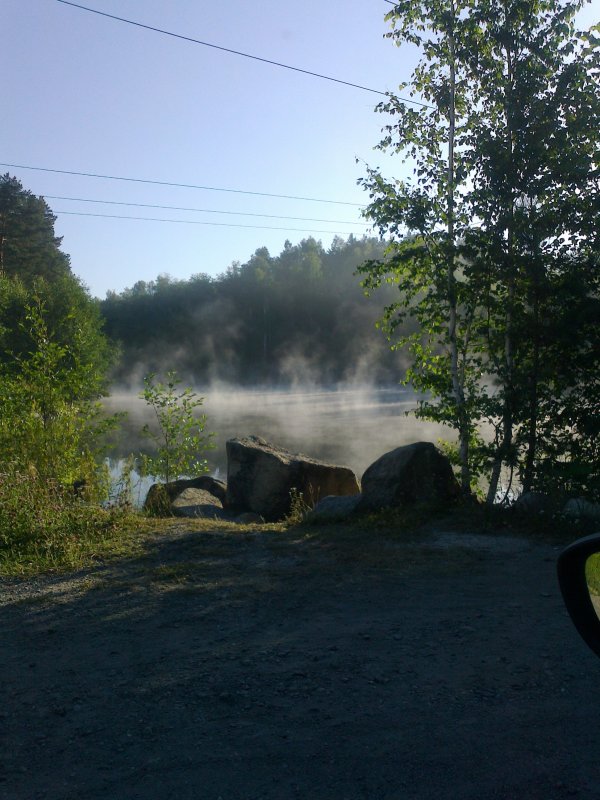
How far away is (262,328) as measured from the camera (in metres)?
80.0

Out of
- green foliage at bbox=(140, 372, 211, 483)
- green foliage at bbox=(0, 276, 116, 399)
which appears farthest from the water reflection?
green foliage at bbox=(0, 276, 116, 399)

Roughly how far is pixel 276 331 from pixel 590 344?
69.9 metres

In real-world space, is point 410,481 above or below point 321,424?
above

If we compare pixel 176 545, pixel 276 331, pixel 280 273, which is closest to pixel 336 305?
pixel 276 331

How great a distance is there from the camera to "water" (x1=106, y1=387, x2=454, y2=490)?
26.4 meters

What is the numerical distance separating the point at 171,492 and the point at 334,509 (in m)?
5.33

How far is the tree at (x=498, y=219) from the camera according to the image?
1019cm

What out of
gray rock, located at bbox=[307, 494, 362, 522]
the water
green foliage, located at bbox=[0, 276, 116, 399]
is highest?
green foliage, located at bbox=[0, 276, 116, 399]

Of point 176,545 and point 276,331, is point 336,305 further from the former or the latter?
point 176,545

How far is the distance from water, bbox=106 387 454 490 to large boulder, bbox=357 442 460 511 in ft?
26.1

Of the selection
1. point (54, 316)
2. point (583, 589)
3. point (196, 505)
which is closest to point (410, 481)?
point (196, 505)

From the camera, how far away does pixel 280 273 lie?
3455 inches

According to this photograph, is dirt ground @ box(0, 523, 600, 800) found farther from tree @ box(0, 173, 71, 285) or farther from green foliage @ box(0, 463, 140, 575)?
tree @ box(0, 173, 71, 285)

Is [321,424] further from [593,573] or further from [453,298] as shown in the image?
[593,573]
